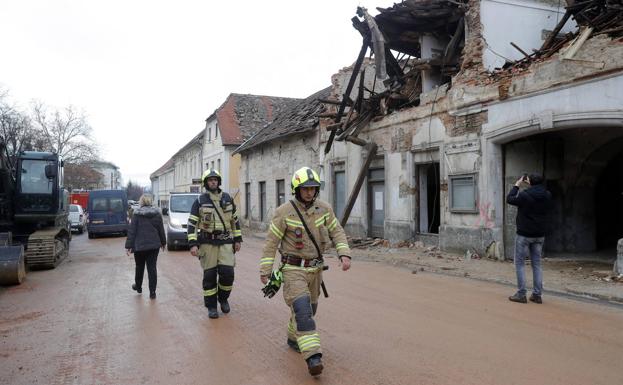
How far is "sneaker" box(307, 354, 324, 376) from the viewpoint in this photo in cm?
418

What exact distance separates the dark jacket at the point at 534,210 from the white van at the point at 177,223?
11.0 metres

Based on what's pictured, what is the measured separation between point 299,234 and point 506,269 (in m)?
7.48

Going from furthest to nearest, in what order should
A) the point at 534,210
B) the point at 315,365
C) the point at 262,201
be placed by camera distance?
the point at 262,201 < the point at 534,210 < the point at 315,365

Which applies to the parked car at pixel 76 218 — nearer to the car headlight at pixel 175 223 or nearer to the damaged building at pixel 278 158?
the damaged building at pixel 278 158

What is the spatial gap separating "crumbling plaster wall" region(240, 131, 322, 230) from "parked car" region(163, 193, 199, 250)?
5.77m

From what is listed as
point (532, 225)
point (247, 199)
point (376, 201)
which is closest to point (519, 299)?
point (532, 225)

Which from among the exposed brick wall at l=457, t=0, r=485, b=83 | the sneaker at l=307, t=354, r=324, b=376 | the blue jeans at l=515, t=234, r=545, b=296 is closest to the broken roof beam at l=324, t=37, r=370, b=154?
the exposed brick wall at l=457, t=0, r=485, b=83

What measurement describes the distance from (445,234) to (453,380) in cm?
953

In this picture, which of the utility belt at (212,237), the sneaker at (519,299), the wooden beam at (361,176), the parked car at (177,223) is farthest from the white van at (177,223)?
the sneaker at (519,299)

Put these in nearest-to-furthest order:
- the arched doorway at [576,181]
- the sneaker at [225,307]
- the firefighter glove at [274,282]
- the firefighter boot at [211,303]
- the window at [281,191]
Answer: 1. the firefighter glove at [274,282]
2. the firefighter boot at [211,303]
3. the sneaker at [225,307]
4. the arched doorway at [576,181]
5. the window at [281,191]

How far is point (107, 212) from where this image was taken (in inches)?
950

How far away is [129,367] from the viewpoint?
468 cm

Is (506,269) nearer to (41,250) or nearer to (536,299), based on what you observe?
(536,299)

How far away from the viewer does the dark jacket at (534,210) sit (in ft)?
24.0
